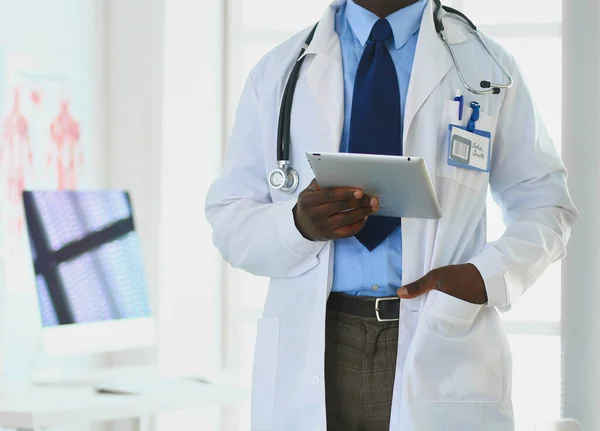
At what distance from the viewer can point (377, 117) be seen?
1.45m

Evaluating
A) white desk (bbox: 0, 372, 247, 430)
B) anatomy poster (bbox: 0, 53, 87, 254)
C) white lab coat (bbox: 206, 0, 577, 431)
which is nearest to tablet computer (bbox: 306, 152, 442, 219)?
white lab coat (bbox: 206, 0, 577, 431)

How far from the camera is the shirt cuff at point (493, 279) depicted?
1.37 metres

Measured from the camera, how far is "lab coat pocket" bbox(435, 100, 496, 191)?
1.44 m

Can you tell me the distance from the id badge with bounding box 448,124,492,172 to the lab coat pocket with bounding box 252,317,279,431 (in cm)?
39

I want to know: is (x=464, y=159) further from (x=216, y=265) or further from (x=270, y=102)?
(x=216, y=265)

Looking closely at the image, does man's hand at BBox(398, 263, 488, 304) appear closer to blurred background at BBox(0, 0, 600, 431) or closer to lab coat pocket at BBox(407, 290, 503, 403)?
lab coat pocket at BBox(407, 290, 503, 403)

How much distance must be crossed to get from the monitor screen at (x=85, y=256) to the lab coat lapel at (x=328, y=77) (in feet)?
3.80

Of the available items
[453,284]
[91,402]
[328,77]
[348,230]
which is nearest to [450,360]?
[453,284]

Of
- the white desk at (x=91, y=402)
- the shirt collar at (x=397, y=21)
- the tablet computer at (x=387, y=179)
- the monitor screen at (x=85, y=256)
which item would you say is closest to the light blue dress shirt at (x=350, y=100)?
the shirt collar at (x=397, y=21)

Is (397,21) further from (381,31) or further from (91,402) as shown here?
(91,402)

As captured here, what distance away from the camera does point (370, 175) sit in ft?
4.08

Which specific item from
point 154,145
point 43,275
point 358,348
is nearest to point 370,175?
point 358,348

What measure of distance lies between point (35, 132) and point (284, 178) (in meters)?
1.54

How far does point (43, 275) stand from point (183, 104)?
0.95 m
